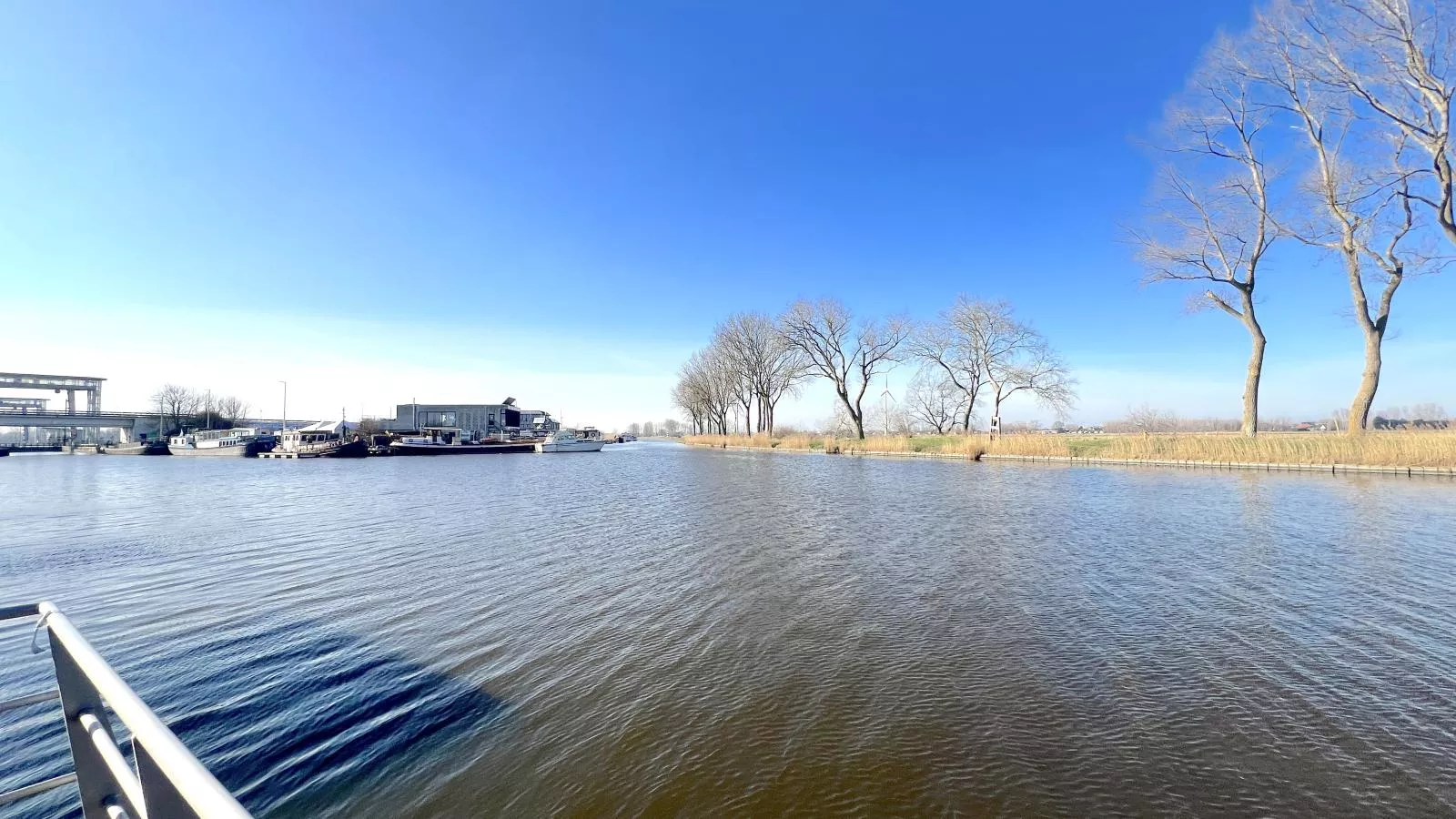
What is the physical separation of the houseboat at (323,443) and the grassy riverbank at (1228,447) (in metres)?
46.8

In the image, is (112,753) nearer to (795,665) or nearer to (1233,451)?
(795,665)

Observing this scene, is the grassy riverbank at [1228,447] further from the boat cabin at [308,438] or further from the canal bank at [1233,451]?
the boat cabin at [308,438]

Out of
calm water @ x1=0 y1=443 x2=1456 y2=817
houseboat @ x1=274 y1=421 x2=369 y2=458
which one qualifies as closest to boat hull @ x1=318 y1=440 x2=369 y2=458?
houseboat @ x1=274 y1=421 x2=369 y2=458

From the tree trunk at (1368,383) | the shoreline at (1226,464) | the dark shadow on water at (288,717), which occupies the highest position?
the tree trunk at (1368,383)

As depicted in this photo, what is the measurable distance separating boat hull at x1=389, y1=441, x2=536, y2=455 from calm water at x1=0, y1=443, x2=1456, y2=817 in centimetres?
4897

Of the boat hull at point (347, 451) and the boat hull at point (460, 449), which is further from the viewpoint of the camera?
the boat hull at point (460, 449)

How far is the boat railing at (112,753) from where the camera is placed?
3.07ft

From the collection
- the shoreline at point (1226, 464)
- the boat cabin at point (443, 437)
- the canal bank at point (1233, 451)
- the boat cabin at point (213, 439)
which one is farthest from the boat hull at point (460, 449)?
the canal bank at point (1233, 451)

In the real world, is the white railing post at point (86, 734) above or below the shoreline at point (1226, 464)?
above

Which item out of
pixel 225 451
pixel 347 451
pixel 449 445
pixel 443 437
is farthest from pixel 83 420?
pixel 449 445

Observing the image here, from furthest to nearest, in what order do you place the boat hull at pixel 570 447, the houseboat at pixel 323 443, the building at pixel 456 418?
the building at pixel 456 418
the boat hull at pixel 570 447
the houseboat at pixel 323 443

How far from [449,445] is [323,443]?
434 inches

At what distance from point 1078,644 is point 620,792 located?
13.4 ft

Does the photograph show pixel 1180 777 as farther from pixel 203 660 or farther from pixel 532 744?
pixel 203 660
